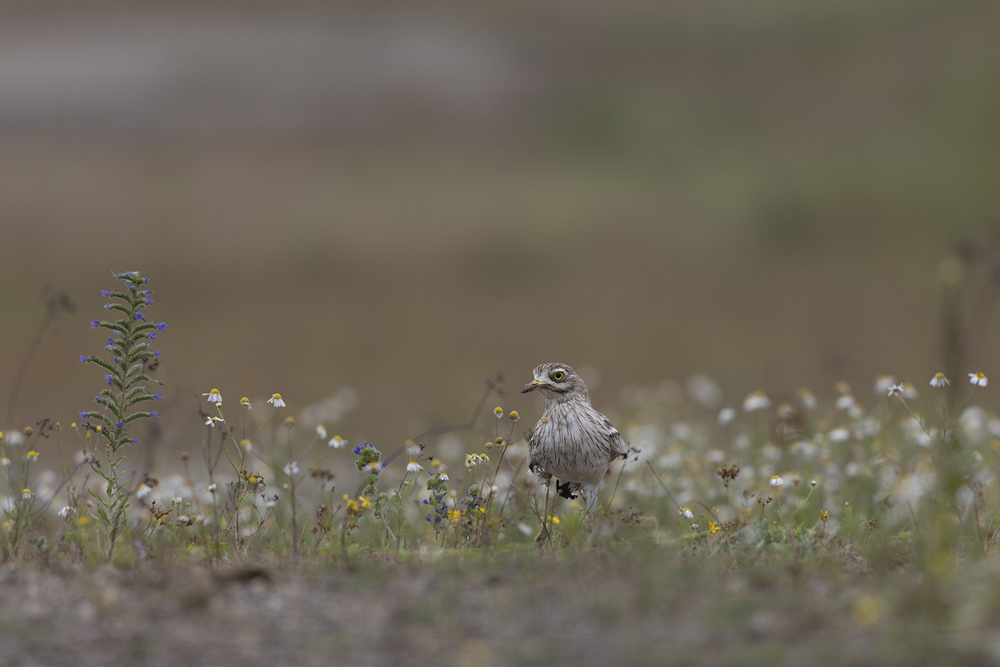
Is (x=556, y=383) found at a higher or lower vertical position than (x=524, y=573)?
higher

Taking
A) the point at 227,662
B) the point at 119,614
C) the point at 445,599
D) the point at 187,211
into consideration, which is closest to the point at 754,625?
the point at 445,599

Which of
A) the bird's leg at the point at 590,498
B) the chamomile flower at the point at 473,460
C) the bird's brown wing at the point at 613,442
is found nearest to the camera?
the chamomile flower at the point at 473,460

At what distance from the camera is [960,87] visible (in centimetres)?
2561

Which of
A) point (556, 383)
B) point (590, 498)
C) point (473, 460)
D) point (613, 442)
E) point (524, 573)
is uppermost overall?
point (556, 383)

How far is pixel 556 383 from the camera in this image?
649 cm

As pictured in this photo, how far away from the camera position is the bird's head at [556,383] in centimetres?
646

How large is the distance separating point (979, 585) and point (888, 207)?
20430 mm

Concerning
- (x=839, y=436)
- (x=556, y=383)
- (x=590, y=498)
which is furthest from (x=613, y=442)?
(x=839, y=436)

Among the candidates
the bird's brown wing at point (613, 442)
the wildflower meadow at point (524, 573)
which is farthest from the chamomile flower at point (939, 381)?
the bird's brown wing at point (613, 442)

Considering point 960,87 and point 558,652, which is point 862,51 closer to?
point 960,87

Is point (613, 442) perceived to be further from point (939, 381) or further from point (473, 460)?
point (939, 381)

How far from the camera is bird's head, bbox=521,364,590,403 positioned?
6.46m

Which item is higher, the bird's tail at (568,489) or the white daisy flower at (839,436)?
the white daisy flower at (839,436)

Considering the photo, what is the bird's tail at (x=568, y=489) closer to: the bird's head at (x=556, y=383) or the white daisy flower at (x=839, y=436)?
the bird's head at (x=556, y=383)
